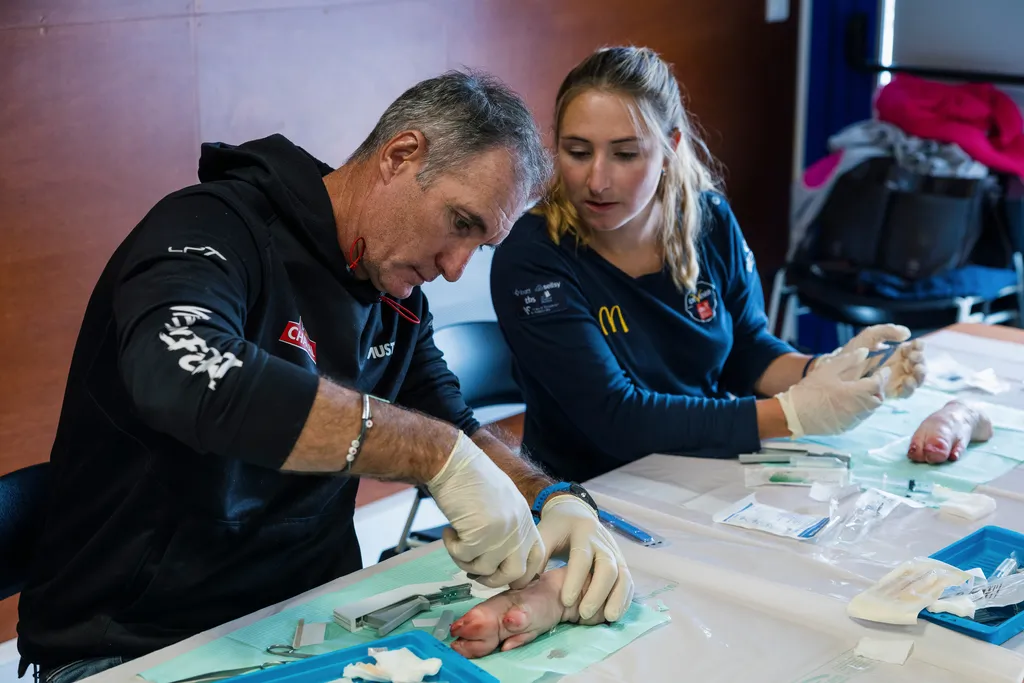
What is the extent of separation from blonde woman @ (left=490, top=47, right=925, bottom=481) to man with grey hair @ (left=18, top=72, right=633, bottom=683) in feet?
1.20

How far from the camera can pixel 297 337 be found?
1.39 metres

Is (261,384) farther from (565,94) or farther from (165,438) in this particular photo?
(565,94)

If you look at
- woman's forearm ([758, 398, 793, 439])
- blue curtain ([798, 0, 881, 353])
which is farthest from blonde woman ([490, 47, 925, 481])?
blue curtain ([798, 0, 881, 353])

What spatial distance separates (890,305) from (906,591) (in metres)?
2.33

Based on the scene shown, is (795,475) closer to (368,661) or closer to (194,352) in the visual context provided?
(368,661)

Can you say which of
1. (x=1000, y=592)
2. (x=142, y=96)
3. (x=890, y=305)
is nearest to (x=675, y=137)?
(x=1000, y=592)

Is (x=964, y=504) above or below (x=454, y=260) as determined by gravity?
below

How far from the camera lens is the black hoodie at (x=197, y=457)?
1.27 metres

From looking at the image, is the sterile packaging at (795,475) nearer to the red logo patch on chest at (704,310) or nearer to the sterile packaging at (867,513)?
the sterile packaging at (867,513)

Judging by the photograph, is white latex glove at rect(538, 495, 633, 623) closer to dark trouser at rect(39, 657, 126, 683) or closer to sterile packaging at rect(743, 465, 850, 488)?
sterile packaging at rect(743, 465, 850, 488)

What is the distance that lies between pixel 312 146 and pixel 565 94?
976 millimetres

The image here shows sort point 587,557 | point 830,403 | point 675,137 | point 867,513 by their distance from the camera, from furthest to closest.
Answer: point 675,137
point 830,403
point 867,513
point 587,557

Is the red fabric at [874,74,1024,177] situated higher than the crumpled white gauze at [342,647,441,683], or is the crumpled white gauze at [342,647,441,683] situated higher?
the red fabric at [874,74,1024,177]

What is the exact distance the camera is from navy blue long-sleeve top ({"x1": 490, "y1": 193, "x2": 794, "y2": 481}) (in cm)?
183
